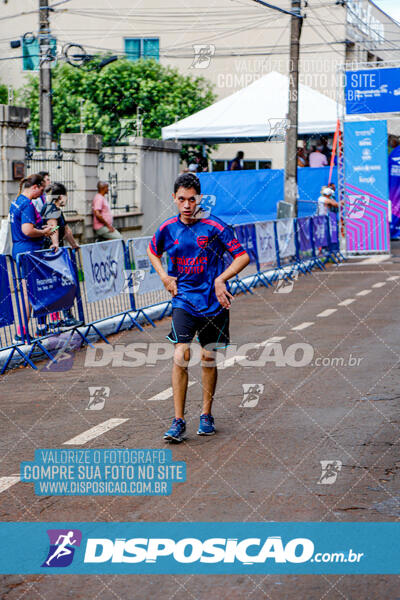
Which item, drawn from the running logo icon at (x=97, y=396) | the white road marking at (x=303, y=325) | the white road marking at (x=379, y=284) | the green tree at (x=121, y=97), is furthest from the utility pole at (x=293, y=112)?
the running logo icon at (x=97, y=396)

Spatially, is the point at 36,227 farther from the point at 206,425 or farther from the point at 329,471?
the point at 329,471

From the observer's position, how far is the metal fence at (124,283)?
10.6 meters

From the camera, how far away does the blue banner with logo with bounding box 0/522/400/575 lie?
4773 millimetres

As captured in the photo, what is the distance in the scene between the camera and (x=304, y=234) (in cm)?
2145

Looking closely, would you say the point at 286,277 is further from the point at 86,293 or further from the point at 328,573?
the point at 328,573

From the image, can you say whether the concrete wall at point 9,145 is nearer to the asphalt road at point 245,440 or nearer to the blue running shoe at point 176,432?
the asphalt road at point 245,440

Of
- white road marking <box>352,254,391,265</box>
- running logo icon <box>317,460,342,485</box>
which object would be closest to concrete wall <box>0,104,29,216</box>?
white road marking <box>352,254,391,265</box>

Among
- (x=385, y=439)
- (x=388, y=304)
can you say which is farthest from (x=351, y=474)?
(x=388, y=304)

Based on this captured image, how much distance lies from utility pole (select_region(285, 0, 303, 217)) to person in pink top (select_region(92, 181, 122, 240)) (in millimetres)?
4926

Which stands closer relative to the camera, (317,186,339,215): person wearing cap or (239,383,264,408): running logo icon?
(239,383,264,408): running logo icon

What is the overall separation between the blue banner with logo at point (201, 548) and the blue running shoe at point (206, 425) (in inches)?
80.8

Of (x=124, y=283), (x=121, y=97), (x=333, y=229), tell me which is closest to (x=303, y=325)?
(x=124, y=283)

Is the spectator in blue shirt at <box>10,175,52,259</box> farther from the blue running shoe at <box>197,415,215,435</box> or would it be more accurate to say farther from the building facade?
the building facade

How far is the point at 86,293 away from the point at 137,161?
14.0 metres
